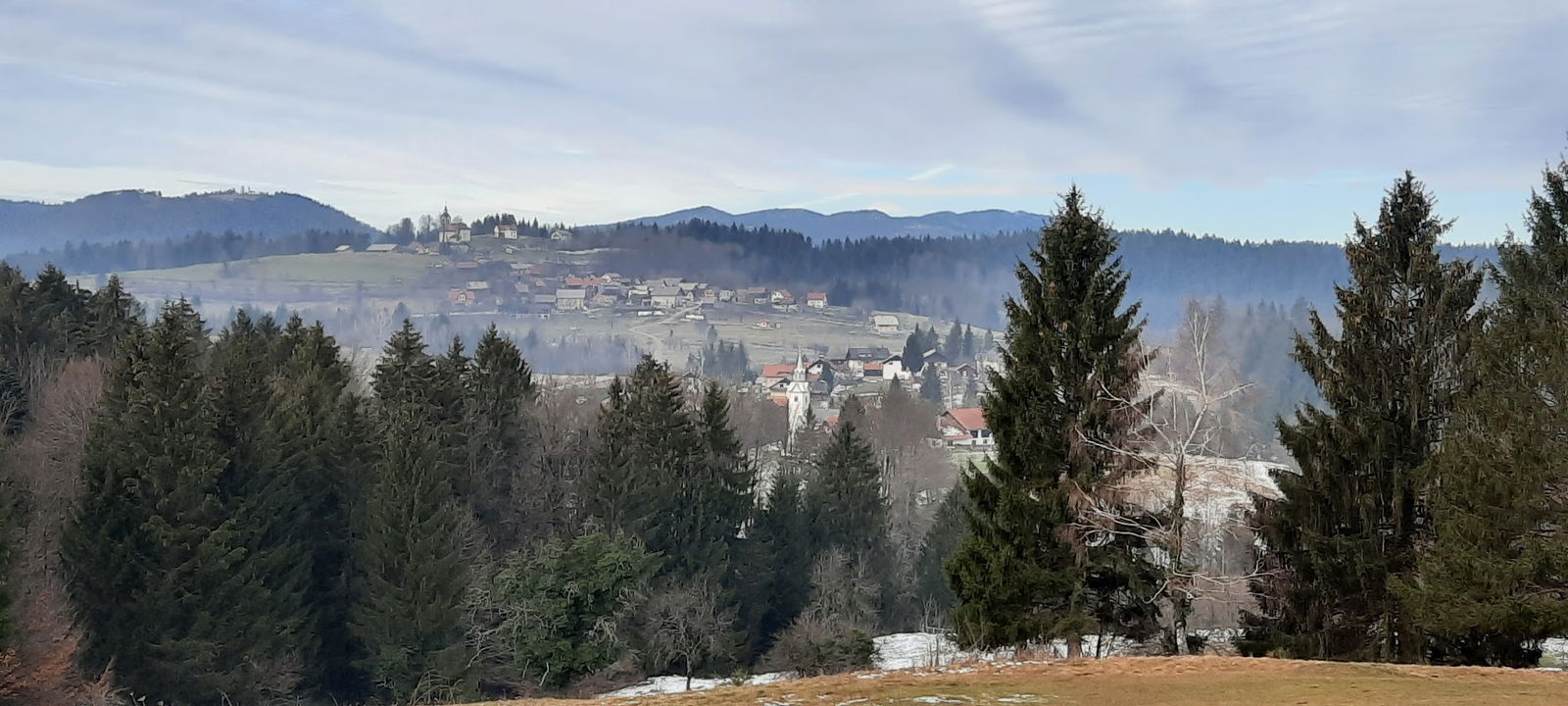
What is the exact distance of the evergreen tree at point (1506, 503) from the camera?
1322 centimetres

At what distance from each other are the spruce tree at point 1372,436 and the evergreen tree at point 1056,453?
2576 millimetres

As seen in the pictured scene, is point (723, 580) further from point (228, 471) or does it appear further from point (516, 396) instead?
point (228, 471)

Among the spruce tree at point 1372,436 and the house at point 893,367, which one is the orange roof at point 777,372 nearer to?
the house at point 893,367

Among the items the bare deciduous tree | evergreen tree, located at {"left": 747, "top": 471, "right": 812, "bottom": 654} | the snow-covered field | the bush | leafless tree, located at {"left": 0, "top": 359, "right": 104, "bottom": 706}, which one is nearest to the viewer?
the snow-covered field

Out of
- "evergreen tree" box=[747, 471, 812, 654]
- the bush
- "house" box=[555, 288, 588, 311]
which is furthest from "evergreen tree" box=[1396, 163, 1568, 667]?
"house" box=[555, 288, 588, 311]

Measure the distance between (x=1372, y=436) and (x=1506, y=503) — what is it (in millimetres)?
2361

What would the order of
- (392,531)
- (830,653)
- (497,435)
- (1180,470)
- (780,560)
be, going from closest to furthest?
(1180,470) < (830,653) < (392,531) < (497,435) < (780,560)

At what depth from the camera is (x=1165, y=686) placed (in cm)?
1134

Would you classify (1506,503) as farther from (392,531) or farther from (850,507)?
(850,507)

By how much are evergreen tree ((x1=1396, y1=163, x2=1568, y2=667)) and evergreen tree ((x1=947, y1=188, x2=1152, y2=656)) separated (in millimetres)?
4201

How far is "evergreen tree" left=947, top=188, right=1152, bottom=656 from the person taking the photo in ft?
53.8

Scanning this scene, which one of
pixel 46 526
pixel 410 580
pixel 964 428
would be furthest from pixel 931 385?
pixel 46 526

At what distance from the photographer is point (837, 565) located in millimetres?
38219

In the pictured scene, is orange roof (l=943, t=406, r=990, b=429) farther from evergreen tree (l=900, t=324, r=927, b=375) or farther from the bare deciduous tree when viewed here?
the bare deciduous tree
